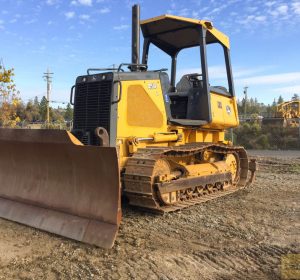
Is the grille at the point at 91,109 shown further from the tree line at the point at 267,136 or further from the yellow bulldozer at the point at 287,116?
the yellow bulldozer at the point at 287,116

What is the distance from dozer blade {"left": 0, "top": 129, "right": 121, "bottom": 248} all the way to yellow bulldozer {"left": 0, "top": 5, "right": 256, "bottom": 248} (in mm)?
15

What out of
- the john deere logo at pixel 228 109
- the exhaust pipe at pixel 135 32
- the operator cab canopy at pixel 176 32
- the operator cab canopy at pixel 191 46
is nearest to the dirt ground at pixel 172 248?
the operator cab canopy at pixel 191 46

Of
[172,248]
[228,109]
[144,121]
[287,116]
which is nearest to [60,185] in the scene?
[144,121]

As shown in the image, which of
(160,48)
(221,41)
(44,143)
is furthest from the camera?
(160,48)

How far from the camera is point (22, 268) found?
376 centimetres

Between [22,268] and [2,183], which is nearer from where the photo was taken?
[22,268]

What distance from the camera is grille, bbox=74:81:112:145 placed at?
18.8ft

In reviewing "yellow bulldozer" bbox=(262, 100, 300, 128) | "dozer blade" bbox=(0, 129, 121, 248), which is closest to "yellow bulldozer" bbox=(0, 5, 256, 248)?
"dozer blade" bbox=(0, 129, 121, 248)

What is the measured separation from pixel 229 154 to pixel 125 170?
10.8ft

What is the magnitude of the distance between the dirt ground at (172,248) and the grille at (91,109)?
139 cm

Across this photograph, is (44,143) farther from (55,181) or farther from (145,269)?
(145,269)

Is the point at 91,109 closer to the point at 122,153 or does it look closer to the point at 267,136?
the point at 122,153

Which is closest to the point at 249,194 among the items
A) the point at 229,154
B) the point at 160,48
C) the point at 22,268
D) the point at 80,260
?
the point at 229,154

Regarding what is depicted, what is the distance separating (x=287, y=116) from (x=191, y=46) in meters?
25.2
